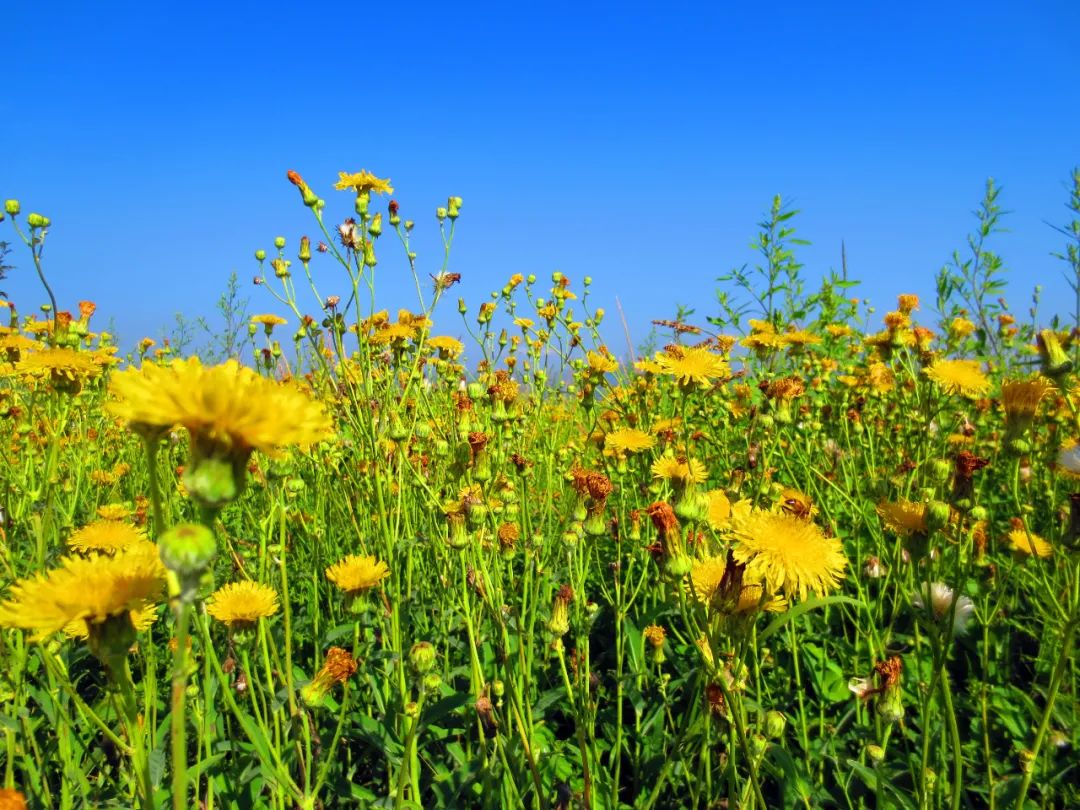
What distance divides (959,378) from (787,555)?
1.56 metres

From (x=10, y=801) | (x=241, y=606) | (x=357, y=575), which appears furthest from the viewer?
(x=357, y=575)

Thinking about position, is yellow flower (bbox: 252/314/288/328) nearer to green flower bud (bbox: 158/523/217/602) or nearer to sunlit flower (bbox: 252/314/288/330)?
sunlit flower (bbox: 252/314/288/330)

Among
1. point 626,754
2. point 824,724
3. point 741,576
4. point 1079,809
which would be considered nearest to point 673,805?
point 626,754

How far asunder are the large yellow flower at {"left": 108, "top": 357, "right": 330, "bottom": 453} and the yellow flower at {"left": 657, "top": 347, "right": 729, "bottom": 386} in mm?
1388

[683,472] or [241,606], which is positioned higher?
[683,472]

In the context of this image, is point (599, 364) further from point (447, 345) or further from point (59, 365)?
point (59, 365)

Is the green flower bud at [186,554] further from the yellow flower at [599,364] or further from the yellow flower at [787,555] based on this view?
the yellow flower at [599,364]

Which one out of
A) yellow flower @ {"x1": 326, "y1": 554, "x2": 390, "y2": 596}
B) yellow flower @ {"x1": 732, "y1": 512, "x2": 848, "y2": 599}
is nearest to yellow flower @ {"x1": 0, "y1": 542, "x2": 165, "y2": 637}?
yellow flower @ {"x1": 326, "y1": 554, "x2": 390, "y2": 596}

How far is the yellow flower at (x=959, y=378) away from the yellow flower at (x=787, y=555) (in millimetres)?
1375

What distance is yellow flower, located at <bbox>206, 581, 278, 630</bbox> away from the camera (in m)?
1.45

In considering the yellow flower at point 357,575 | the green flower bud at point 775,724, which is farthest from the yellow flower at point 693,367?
the yellow flower at point 357,575

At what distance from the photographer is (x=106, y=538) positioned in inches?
68.9

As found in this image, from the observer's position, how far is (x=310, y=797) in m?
1.24

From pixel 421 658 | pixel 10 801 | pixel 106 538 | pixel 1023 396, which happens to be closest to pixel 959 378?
pixel 1023 396
